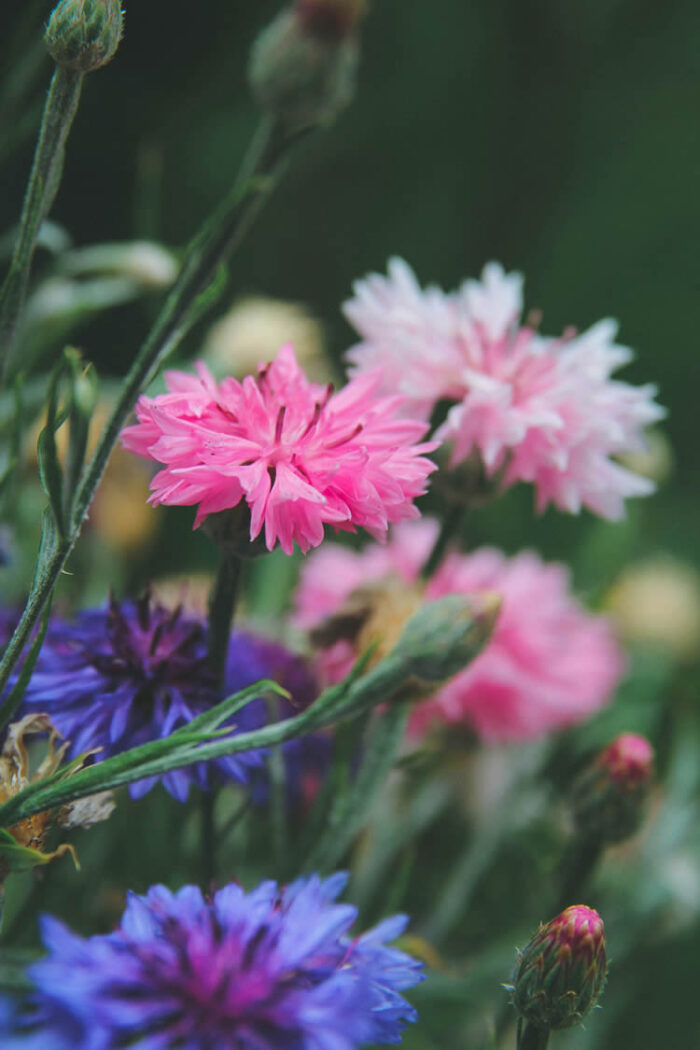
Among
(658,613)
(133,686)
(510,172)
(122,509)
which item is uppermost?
(510,172)

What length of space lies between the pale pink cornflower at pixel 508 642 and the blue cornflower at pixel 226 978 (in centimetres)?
20

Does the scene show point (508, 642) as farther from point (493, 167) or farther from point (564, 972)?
point (493, 167)

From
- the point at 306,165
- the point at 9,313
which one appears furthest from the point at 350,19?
the point at 306,165

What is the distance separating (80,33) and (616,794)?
29cm

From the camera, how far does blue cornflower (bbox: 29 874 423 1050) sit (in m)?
0.18

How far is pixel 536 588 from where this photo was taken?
0.45 metres

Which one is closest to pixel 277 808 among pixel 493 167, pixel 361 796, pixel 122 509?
pixel 361 796

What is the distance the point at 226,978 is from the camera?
197 millimetres

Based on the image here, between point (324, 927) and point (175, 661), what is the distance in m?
0.09

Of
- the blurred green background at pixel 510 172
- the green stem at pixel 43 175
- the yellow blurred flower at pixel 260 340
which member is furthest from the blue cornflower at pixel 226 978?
the blurred green background at pixel 510 172

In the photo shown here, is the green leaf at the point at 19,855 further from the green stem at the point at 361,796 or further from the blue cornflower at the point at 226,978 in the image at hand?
the green stem at the point at 361,796

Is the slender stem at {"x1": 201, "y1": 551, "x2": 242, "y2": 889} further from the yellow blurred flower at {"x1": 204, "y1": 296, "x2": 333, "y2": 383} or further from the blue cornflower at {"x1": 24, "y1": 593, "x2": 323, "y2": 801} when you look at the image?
the yellow blurred flower at {"x1": 204, "y1": 296, "x2": 333, "y2": 383}

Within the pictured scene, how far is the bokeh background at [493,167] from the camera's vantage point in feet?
2.94

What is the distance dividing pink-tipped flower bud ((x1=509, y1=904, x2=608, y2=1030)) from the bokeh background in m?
0.56
